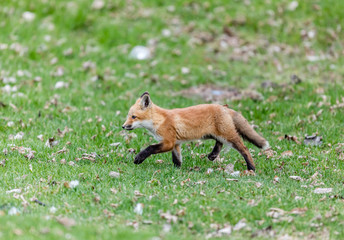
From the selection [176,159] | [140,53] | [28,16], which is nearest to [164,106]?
[176,159]

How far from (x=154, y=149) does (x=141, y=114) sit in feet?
1.95

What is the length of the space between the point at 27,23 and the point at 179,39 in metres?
4.89

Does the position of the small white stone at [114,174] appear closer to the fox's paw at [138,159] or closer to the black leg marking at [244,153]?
the fox's paw at [138,159]

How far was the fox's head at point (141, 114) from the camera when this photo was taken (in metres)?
7.67

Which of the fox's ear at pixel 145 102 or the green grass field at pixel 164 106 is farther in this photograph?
the fox's ear at pixel 145 102

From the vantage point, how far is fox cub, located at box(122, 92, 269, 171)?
774 cm

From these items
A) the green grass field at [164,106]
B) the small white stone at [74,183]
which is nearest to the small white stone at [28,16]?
the green grass field at [164,106]

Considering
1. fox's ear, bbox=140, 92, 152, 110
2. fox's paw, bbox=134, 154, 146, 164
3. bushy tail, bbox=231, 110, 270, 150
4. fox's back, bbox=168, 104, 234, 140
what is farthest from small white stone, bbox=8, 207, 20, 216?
bushy tail, bbox=231, 110, 270, 150

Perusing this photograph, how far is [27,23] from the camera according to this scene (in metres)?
15.5

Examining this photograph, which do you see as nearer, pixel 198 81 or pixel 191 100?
pixel 191 100

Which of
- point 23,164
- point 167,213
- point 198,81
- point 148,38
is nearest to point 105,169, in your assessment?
point 23,164

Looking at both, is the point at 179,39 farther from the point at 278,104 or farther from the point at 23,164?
the point at 23,164

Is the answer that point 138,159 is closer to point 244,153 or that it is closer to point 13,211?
point 244,153

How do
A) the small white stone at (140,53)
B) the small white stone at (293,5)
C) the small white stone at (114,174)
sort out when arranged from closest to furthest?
the small white stone at (114,174)
the small white stone at (140,53)
the small white stone at (293,5)
